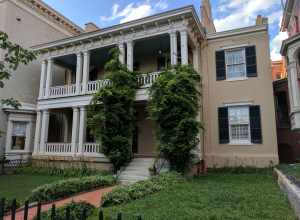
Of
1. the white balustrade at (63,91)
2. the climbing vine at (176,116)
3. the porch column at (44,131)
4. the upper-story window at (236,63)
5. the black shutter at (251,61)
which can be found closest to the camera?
the climbing vine at (176,116)

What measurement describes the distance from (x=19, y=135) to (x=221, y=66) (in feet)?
46.7

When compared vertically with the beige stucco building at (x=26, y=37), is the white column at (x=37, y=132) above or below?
below

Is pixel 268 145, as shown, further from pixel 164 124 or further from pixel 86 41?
pixel 86 41

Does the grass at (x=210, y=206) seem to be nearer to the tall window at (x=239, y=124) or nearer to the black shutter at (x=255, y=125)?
the black shutter at (x=255, y=125)

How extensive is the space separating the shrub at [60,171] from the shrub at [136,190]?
14.8ft

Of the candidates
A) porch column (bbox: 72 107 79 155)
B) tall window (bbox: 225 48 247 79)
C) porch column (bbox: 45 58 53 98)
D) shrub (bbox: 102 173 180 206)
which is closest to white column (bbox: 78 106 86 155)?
porch column (bbox: 72 107 79 155)

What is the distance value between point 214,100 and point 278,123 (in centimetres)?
481

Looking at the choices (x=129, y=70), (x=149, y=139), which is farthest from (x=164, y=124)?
(x=149, y=139)

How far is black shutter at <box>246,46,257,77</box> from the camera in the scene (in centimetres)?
1327

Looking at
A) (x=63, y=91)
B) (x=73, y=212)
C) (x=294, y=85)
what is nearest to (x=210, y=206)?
(x=73, y=212)

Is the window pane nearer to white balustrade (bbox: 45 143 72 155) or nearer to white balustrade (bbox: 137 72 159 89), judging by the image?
white balustrade (bbox: 137 72 159 89)

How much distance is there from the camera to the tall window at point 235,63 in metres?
13.6

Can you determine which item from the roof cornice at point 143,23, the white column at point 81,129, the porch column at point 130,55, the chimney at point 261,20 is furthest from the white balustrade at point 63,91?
the chimney at point 261,20

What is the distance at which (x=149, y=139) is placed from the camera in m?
15.5
